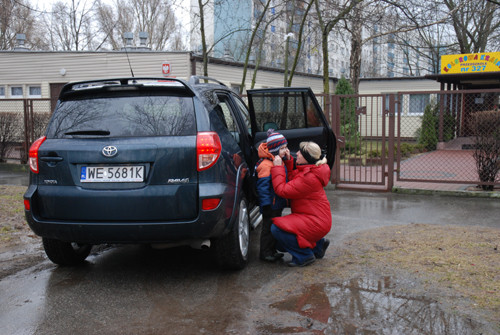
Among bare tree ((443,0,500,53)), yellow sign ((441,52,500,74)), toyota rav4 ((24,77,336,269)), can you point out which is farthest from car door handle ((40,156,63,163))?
bare tree ((443,0,500,53))

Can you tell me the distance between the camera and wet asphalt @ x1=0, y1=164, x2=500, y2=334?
3.38 meters

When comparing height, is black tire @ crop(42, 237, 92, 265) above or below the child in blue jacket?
below

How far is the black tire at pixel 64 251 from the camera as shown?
4570 millimetres

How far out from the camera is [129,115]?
4.12m

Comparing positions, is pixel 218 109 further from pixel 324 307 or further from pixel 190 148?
pixel 324 307

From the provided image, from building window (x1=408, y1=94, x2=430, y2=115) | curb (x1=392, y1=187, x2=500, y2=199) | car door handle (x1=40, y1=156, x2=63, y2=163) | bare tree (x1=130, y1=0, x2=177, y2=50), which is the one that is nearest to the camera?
car door handle (x1=40, y1=156, x2=63, y2=163)

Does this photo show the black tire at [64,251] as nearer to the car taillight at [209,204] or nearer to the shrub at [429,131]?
the car taillight at [209,204]

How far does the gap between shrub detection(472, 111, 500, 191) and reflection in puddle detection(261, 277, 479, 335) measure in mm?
5369

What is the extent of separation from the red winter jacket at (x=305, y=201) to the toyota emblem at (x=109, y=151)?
1493mm

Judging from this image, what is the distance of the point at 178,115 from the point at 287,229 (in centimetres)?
150

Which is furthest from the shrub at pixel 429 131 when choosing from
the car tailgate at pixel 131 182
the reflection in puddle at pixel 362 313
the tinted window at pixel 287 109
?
the car tailgate at pixel 131 182

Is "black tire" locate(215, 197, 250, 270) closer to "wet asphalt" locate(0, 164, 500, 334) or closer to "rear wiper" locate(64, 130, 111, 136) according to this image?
"wet asphalt" locate(0, 164, 500, 334)

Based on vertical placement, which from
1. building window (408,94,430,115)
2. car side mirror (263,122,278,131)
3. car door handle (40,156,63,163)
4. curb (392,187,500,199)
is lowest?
curb (392,187,500,199)

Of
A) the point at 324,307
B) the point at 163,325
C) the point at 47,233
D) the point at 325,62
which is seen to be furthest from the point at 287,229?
the point at 325,62
